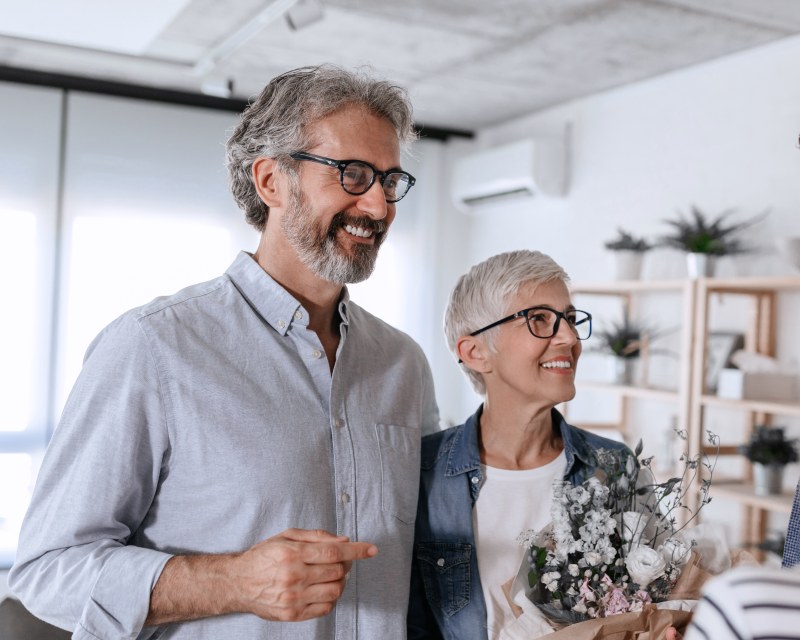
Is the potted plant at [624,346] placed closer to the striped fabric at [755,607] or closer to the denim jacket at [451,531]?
the denim jacket at [451,531]

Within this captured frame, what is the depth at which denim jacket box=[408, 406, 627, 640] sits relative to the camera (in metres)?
1.64

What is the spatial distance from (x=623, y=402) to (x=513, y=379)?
3019 millimetres

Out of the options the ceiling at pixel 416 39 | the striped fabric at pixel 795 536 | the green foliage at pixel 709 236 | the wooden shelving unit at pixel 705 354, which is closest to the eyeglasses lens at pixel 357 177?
the striped fabric at pixel 795 536

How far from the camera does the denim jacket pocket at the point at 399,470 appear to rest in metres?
1.54

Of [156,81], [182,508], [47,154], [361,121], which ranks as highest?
[156,81]

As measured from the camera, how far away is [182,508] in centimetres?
138

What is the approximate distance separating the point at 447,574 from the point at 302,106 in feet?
3.10

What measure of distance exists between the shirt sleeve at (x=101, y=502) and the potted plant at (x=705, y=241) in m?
2.94

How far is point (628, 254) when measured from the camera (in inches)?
168

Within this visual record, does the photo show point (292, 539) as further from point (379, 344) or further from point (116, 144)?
point (116, 144)

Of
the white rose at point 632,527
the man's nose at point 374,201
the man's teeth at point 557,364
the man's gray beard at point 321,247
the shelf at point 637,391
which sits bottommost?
the white rose at point 632,527

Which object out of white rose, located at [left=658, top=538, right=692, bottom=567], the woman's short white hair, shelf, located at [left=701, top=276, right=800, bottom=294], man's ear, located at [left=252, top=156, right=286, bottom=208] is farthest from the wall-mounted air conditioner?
white rose, located at [left=658, top=538, right=692, bottom=567]

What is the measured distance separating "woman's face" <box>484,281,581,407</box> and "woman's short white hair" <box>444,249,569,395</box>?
19 mm

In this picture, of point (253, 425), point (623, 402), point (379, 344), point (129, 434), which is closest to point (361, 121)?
point (379, 344)
